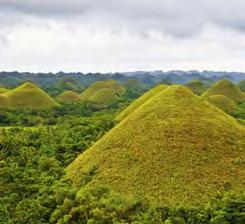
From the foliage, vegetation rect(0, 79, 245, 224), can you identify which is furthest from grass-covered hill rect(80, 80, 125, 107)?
vegetation rect(0, 79, 245, 224)

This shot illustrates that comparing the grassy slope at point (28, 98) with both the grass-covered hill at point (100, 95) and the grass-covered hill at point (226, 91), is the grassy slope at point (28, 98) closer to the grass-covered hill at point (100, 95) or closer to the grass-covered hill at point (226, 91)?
the grass-covered hill at point (100, 95)

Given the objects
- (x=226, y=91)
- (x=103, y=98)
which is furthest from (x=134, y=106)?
(x=103, y=98)

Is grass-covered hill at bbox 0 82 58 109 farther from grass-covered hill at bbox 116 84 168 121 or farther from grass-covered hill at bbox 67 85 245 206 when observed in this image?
grass-covered hill at bbox 67 85 245 206

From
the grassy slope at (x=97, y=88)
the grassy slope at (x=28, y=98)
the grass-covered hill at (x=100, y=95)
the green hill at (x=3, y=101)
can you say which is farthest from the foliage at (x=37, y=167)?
the grassy slope at (x=97, y=88)

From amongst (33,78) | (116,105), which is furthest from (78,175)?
(33,78)

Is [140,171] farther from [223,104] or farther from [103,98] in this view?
[103,98]

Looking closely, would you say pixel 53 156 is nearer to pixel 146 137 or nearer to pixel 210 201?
pixel 146 137

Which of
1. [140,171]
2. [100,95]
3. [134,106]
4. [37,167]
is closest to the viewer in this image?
[140,171]

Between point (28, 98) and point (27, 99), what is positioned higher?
point (28, 98)
